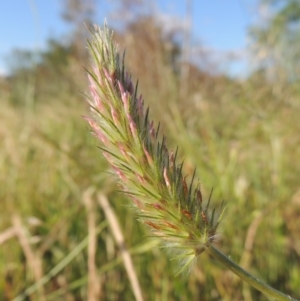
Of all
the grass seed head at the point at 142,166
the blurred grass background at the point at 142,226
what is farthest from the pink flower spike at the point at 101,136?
the blurred grass background at the point at 142,226

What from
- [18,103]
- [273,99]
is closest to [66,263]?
[273,99]

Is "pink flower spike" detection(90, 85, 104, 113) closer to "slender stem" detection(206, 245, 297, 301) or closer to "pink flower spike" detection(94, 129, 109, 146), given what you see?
"pink flower spike" detection(94, 129, 109, 146)

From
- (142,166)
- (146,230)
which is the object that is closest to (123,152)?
(142,166)

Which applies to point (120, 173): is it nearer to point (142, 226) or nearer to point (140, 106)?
point (140, 106)

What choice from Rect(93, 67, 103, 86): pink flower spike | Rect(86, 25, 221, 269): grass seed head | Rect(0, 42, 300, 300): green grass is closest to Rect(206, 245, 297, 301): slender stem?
Rect(86, 25, 221, 269): grass seed head

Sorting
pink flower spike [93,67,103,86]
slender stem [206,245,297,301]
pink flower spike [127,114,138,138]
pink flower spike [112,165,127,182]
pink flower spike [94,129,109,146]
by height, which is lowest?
slender stem [206,245,297,301]

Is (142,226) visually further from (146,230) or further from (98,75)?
(98,75)

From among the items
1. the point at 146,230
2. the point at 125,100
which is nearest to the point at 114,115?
the point at 125,100

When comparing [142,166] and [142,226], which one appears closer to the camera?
[142,166]

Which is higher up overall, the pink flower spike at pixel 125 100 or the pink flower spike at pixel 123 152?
the pink flower spike at pixel 125 100

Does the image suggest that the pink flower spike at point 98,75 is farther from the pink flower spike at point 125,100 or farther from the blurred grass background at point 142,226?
the blurred grass background at point 142,226

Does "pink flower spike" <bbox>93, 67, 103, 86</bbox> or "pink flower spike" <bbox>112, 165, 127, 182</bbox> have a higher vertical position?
"pink flower spike" <bbox>93, 67, 103, 86</bbox>
